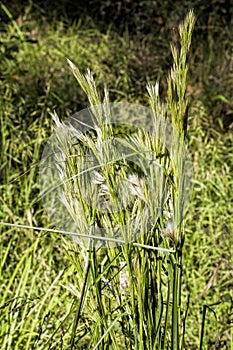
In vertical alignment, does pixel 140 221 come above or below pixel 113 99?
below

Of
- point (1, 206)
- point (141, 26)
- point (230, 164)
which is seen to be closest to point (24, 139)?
point (1, 206)

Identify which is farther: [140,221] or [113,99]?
[113,99]

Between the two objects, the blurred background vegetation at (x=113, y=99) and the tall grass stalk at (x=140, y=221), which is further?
the blurred background vegetation at (x=113, y=99)

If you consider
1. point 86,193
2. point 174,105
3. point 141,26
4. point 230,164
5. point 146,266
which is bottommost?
point 146,266

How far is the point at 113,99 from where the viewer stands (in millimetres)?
4066

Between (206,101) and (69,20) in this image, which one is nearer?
(206,101)

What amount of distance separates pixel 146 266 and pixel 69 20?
525 cm

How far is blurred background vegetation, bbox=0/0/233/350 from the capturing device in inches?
96.9

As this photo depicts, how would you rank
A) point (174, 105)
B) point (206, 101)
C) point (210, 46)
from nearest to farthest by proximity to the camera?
point (174, 105), point (206, 101), point (210, 46)

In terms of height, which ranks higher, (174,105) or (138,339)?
(174,105)

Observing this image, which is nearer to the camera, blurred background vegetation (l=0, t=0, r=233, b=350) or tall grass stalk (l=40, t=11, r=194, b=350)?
tall grass stalk (l=40, t=11, r=194, b=350)

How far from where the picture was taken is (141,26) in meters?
5.27

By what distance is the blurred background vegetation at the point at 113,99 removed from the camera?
2.46 meters

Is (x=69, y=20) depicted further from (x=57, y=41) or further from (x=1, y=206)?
(x=1, y=206)
